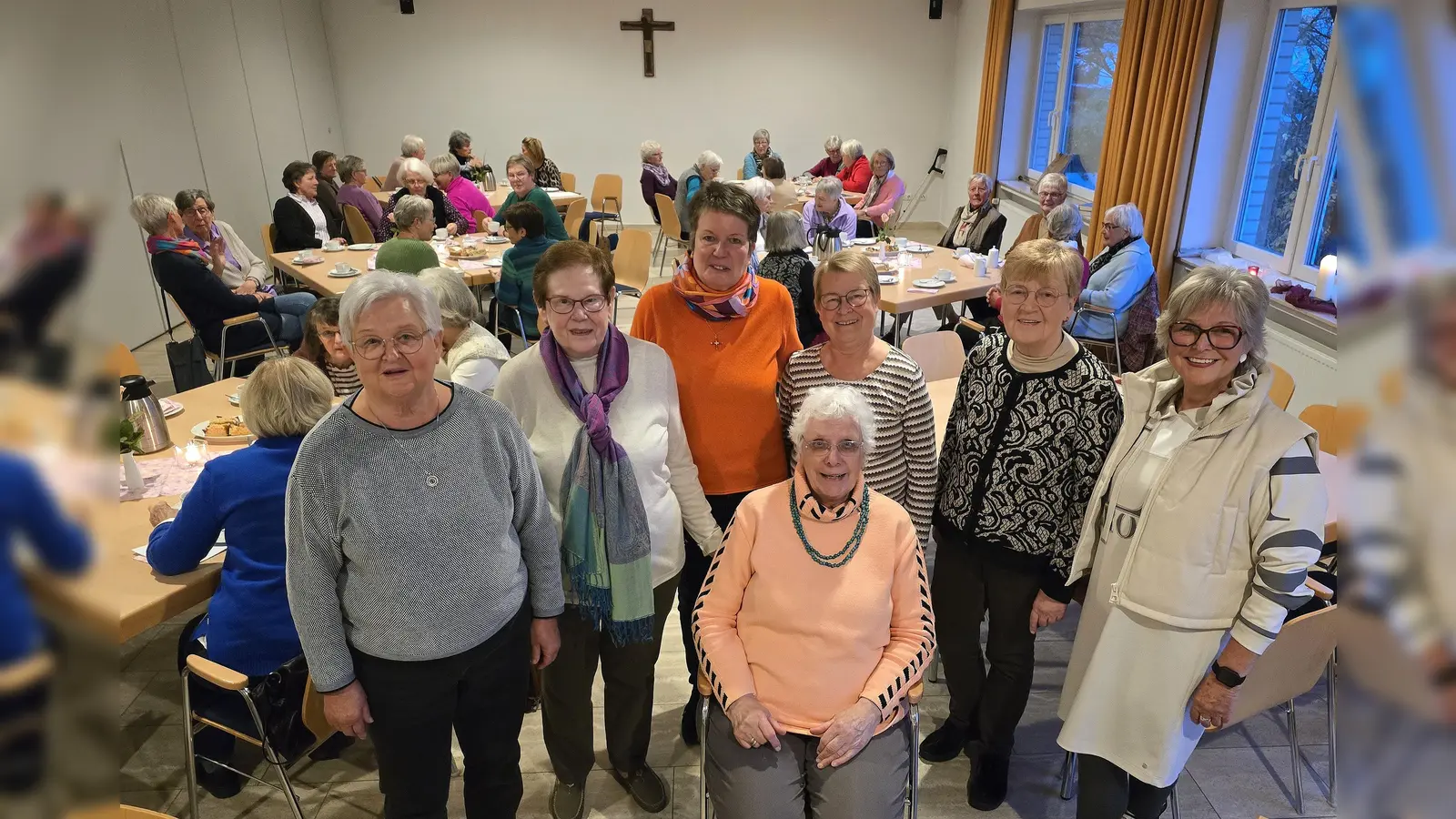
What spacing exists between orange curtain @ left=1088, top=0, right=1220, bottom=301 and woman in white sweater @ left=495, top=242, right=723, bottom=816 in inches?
176

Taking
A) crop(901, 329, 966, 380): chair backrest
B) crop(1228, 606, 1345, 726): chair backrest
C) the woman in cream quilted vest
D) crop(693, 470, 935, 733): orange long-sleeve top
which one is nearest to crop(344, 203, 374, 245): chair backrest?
crop(901, 329, 966, 380): chair backrest

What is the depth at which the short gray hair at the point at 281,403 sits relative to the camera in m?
1.87

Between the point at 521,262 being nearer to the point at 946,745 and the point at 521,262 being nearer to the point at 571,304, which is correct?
the point at 571,304

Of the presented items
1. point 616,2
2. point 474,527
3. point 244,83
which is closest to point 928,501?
point 474,527

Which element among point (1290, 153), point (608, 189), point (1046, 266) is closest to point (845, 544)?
point (1046, 266)

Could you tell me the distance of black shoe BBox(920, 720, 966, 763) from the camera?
2502mm

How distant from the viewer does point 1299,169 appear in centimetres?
468

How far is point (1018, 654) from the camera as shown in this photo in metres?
2.19

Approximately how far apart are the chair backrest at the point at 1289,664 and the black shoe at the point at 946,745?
31.9 inches

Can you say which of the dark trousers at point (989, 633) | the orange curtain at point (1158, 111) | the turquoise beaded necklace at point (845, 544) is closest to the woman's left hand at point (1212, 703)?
the dark trousers at point (989, 633)

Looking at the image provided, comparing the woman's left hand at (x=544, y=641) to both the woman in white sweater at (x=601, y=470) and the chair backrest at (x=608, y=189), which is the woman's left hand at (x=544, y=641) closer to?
the woman in white sweater at (x=601, y=470)

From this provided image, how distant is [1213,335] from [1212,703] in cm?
77
